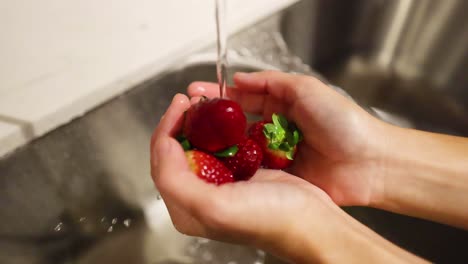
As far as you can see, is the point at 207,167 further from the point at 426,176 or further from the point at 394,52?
the point at 394,52

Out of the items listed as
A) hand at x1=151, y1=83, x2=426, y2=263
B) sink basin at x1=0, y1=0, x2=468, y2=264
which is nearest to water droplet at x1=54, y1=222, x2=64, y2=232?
sink basin at x1=0, y1=0, x2=468, y2=264

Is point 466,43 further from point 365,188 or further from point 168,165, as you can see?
point 168,165

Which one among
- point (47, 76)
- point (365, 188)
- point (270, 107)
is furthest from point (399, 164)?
point (47, 76)

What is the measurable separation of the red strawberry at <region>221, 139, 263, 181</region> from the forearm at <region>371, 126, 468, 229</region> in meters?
0.23

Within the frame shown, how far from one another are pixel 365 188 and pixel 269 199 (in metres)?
0.24

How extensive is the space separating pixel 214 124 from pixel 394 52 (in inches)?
28.2

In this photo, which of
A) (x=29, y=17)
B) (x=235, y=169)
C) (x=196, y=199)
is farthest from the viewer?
(x=29, y=17)

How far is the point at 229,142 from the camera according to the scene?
1.92ft

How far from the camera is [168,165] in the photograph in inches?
20.7

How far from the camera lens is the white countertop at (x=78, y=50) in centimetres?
71

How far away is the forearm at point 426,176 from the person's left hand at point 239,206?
17 centimetres

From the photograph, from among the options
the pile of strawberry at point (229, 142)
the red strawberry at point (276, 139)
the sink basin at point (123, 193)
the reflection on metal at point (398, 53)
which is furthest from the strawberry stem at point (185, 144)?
the reflection on metal at point (398, 53)

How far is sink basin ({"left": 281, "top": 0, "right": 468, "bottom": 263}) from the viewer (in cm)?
97

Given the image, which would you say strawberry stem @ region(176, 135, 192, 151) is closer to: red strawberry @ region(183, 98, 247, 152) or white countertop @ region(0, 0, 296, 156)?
red strawberry @ region(183, 98, 247, 152)
